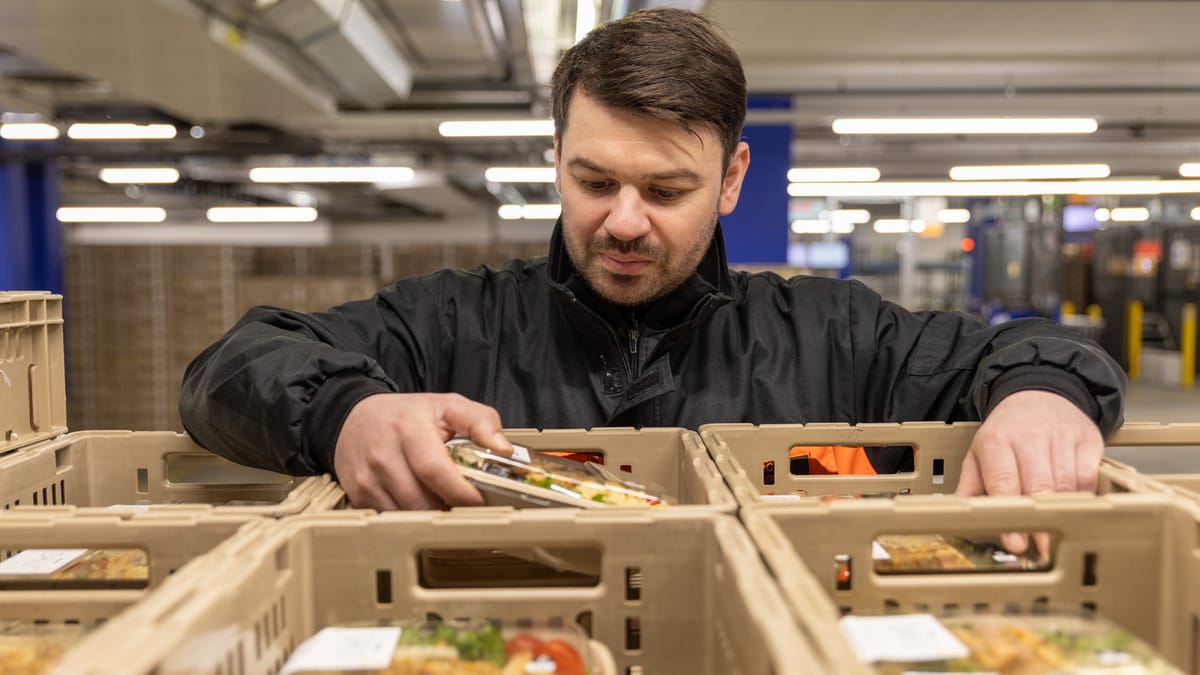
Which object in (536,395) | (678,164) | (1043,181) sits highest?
(1043,181)

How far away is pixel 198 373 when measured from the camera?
4.68 feet

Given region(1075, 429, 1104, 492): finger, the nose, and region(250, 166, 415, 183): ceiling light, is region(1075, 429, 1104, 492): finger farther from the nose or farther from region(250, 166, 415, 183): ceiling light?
region(250, 166, 415, 183): ceiling light

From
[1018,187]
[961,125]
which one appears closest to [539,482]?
[961,125]

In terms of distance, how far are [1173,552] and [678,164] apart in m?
0.92

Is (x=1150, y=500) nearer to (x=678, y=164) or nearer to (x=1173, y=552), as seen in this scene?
(x=1173, y=552)

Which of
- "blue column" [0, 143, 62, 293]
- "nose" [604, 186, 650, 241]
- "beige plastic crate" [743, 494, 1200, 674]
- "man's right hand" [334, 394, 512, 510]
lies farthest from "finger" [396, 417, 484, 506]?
"blue column" [0, 143, 62, 293]

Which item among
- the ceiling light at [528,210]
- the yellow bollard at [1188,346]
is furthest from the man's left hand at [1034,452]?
the yellow bollard at [1188,346]

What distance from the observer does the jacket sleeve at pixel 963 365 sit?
50.0 inches

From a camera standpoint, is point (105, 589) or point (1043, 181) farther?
point (1043, 181)

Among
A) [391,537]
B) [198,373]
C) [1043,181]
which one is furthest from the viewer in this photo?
[1043,181]

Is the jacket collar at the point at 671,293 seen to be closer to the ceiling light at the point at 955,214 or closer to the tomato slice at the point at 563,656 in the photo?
the tomato slice at the point at 563,656

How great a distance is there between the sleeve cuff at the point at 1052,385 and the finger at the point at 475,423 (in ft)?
2.49

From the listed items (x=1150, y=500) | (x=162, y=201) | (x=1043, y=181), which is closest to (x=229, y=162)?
(x=162, y=201)

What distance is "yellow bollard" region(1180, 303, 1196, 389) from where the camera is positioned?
14.0m
